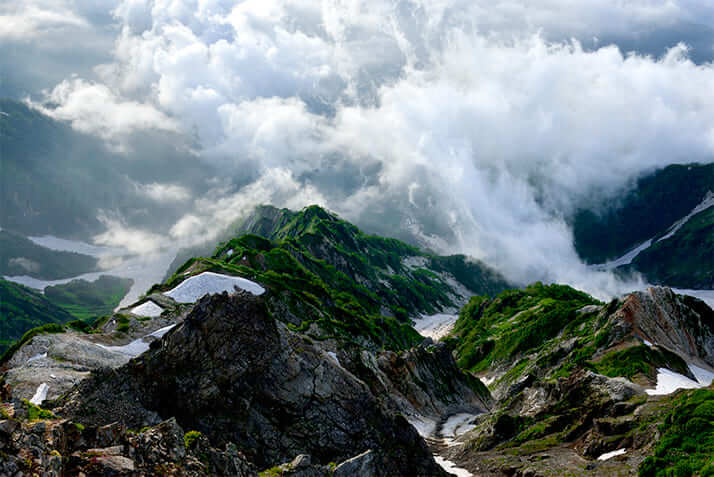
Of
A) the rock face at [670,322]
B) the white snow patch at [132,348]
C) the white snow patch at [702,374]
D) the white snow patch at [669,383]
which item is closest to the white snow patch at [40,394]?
the white snow patch at [132,348]

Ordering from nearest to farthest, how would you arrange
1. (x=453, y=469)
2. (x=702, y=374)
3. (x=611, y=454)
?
(x=611, y=454)
(x=453, y=469)
(x=702, y=374)

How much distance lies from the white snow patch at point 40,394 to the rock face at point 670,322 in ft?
343

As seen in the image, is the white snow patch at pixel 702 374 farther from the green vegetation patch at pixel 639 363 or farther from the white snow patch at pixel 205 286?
the white snow patch at pixel 205 286

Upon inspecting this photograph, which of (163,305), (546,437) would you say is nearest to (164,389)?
(546,437)

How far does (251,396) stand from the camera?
43.2 meters

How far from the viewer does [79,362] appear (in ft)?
189

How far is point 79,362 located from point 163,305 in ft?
140

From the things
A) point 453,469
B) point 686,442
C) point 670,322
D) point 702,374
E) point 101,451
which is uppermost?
point 101,451

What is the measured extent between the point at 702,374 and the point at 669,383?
25.9 m

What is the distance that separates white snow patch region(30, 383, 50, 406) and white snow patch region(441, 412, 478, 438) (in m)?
71.1

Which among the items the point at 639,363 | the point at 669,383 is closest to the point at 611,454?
the point at 669,383

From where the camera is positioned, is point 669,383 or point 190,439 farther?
point 669,383

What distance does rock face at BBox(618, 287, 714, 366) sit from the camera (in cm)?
10762

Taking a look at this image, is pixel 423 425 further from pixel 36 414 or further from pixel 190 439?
pixel 36 414
